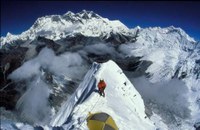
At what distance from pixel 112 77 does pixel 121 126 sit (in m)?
17.7

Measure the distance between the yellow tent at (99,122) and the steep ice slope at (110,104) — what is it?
801mm

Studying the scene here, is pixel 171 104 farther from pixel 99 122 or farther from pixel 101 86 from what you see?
pixel 99 122

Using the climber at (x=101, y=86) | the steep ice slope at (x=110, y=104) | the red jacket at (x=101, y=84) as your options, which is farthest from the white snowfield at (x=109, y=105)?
the red jacket at (x=101, y=84)

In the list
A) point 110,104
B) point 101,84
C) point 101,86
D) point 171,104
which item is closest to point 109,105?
point 110,104

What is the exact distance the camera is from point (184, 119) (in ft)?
408

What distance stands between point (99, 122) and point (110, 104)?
13271 mm

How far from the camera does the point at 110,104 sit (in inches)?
2149

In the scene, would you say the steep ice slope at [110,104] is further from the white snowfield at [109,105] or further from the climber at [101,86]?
the climber at [101,86]

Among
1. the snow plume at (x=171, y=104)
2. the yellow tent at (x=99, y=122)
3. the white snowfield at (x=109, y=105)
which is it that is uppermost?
the snow plume at (x=171, y=104)

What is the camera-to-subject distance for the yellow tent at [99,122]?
1614 inches

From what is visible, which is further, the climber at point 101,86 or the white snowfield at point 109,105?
the climber at point 101,86

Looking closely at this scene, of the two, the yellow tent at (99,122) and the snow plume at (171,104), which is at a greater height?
the snow plume at (171,104)

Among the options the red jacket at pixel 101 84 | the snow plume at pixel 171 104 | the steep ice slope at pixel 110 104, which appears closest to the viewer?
the steep ice slope at pixel 110 104

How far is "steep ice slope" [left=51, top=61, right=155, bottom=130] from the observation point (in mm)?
48281
